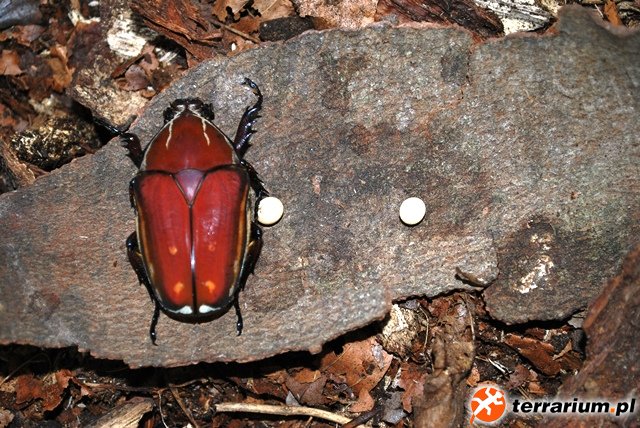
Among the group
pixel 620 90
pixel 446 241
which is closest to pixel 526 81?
pixel 620 90

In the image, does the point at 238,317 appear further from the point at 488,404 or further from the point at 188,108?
the point at 488,404

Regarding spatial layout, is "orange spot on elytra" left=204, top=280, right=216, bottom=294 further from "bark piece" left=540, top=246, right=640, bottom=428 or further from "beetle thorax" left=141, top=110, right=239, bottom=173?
"bark piece" left=540, top=246, right=640, bottom=428

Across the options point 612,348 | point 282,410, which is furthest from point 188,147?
point 612,348

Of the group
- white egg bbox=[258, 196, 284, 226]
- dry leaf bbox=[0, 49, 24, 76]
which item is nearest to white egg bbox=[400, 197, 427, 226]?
white egg bbox=[258, 196, 284, 226]

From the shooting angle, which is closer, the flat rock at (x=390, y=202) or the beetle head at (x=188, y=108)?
the flat rock at (x=390, y=202)

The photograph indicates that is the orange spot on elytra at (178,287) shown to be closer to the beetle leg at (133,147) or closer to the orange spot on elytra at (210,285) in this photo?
the orange spot on elytra at (210,285)

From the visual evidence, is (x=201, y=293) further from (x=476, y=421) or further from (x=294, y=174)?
(x=476, y=421)

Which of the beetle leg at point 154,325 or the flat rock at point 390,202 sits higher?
the flat rock at point 390,202

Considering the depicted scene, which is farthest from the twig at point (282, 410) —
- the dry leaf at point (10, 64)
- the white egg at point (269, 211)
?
the dry leaf at point (10, 64)
